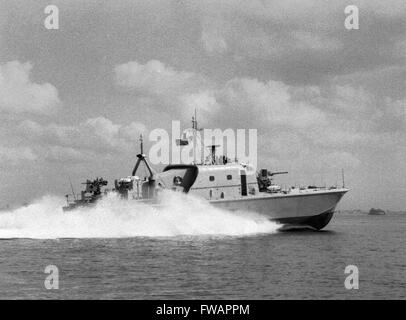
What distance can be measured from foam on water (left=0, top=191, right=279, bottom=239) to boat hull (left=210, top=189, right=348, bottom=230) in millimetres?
766

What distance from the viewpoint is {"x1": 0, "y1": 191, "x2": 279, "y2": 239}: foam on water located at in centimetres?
3906

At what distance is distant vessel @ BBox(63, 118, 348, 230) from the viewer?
40819 millimetres

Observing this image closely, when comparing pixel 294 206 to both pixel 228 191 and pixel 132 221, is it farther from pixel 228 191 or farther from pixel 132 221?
pixel 132 221

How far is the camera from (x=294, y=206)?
140 ft

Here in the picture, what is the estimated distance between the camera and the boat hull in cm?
4122

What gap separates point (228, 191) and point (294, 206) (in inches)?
227

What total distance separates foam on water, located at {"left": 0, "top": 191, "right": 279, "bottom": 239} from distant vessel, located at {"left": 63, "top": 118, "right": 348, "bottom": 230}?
87 cm

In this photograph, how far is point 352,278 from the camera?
72.6 ft

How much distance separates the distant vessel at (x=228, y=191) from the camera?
40.8 m

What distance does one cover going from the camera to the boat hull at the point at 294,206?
135 feet

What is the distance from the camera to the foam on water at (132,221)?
39062 mm
